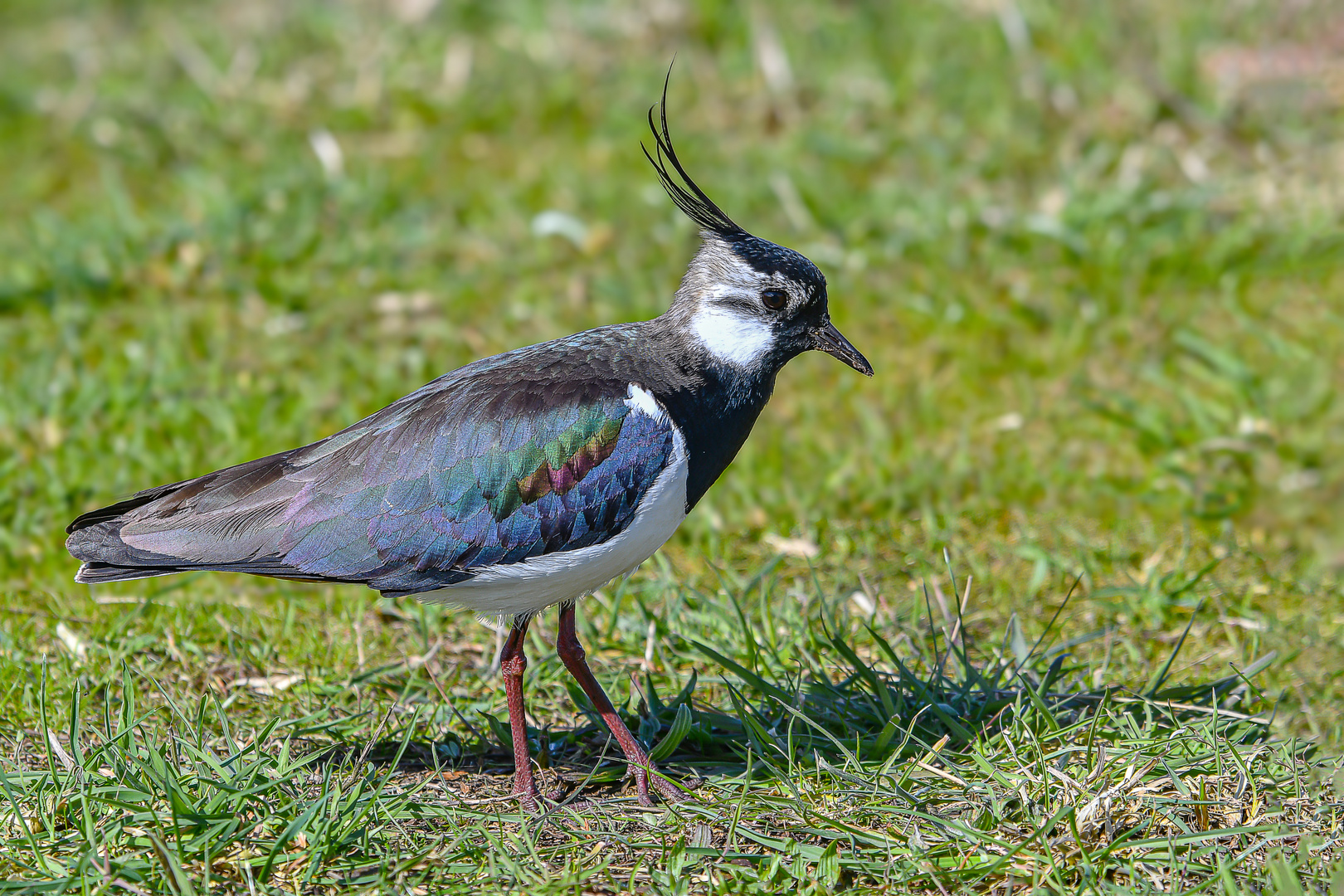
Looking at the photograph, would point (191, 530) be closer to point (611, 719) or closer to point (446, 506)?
point (446, 506)

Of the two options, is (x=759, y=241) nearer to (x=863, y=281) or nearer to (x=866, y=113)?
(x=863, y=281)

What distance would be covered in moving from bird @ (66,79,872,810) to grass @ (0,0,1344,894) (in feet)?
1.43

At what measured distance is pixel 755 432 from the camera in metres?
5.96

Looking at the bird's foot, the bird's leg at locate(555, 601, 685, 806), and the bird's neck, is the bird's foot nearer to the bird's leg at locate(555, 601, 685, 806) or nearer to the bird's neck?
the bird's leg at locate(555, 601, 685, 806)

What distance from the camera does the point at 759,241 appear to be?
4066 mm

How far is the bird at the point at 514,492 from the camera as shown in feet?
12.1

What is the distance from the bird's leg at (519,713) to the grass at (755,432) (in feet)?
0.32


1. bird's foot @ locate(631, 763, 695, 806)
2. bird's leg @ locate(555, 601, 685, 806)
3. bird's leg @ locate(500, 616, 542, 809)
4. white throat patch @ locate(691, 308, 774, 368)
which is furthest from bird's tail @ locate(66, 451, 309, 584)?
white throat patch @ locate(691, 308, 774, 368)

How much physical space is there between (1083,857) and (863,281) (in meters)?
3.82

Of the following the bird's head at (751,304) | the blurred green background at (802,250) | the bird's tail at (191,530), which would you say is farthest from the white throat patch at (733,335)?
the bird's tail at (191,530)

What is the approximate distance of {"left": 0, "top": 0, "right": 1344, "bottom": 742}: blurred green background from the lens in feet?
16.8

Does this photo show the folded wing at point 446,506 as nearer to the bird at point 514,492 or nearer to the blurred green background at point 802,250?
the bird at point 514,492

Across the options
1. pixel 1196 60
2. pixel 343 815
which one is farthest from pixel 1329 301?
pixel 343 815

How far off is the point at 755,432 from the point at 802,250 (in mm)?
1298
